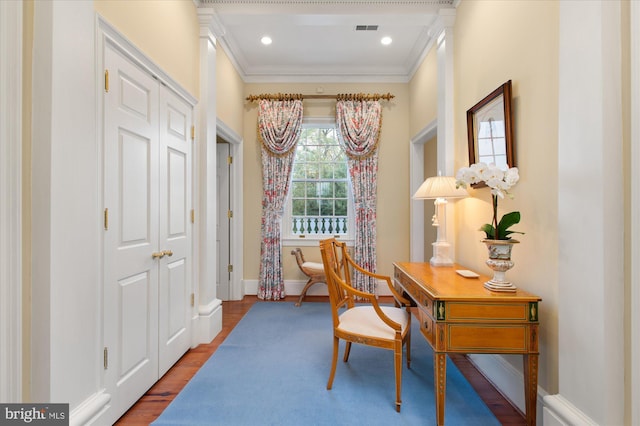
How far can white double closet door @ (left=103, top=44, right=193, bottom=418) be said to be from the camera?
1745 mm

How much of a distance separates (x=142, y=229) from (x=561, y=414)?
2628 mm

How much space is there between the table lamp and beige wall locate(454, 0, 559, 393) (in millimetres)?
212

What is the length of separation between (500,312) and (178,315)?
2397mm

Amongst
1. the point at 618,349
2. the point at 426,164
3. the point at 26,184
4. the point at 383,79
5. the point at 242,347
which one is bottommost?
the point at 242,347

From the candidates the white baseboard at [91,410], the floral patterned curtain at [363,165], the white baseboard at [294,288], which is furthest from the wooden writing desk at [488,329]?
the white baseboard at [294,288]

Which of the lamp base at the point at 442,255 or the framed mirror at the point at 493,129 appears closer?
the framed mirror at the point at 493,129

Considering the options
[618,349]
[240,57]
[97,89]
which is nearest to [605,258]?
[618,349]

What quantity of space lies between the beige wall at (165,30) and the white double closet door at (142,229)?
18 centimetres

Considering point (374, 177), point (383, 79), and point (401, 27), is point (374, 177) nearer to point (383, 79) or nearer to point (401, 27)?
point (383, 79)

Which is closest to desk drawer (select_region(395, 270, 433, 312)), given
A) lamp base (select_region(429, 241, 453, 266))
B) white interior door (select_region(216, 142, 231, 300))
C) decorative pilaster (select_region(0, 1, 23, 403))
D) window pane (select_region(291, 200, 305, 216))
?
lamp base (select_region(429, 241, 453, 266))

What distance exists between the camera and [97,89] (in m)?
1.62

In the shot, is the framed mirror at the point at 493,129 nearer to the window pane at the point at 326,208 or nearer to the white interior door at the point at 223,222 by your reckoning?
the window pane at the point at 326,208

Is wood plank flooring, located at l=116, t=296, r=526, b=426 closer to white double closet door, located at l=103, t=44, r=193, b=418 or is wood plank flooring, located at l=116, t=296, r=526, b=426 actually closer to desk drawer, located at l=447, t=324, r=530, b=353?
white double closet door, located at l=103, t=44, r=193, b=418

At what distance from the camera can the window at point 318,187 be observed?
4.63 metres
